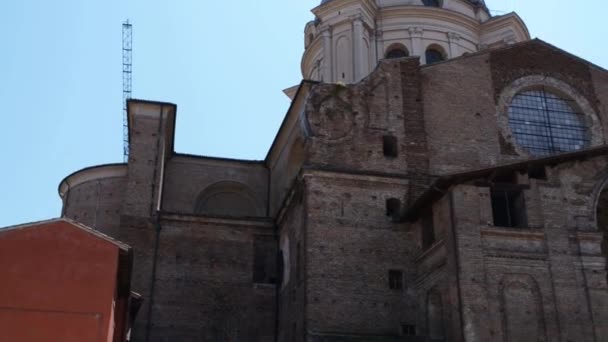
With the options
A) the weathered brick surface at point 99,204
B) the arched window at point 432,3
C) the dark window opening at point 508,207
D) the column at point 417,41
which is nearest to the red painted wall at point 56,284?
the dark window opening at point 508,207

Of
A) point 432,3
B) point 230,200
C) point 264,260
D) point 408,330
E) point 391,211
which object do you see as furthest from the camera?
point 432,3

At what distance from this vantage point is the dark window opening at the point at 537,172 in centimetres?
1961

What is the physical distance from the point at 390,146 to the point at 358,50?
12.6 m

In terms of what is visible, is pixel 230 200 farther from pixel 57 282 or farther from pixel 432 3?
pixel 432 3

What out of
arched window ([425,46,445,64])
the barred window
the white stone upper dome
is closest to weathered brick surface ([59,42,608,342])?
the barred window

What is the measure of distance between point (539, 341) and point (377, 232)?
17.2 ft

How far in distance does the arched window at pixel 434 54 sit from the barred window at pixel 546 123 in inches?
476

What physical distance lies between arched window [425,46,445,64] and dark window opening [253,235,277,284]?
1468cm

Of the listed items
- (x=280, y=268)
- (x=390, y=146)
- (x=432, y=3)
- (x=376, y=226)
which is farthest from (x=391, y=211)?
(x=432, y=3)

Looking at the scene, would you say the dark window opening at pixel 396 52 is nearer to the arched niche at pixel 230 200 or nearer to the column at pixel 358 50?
the column at pixel 358 50

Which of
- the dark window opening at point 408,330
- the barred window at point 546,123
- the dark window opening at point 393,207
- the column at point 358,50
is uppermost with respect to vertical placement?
the column at point 358,50

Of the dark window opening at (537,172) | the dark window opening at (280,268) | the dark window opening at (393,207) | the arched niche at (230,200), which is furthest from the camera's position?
the arched niche at (230,200)

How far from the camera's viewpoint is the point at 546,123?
78.9ft

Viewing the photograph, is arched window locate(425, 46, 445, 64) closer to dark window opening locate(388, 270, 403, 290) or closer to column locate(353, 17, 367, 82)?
column locate(353, 17, 367, 82)
